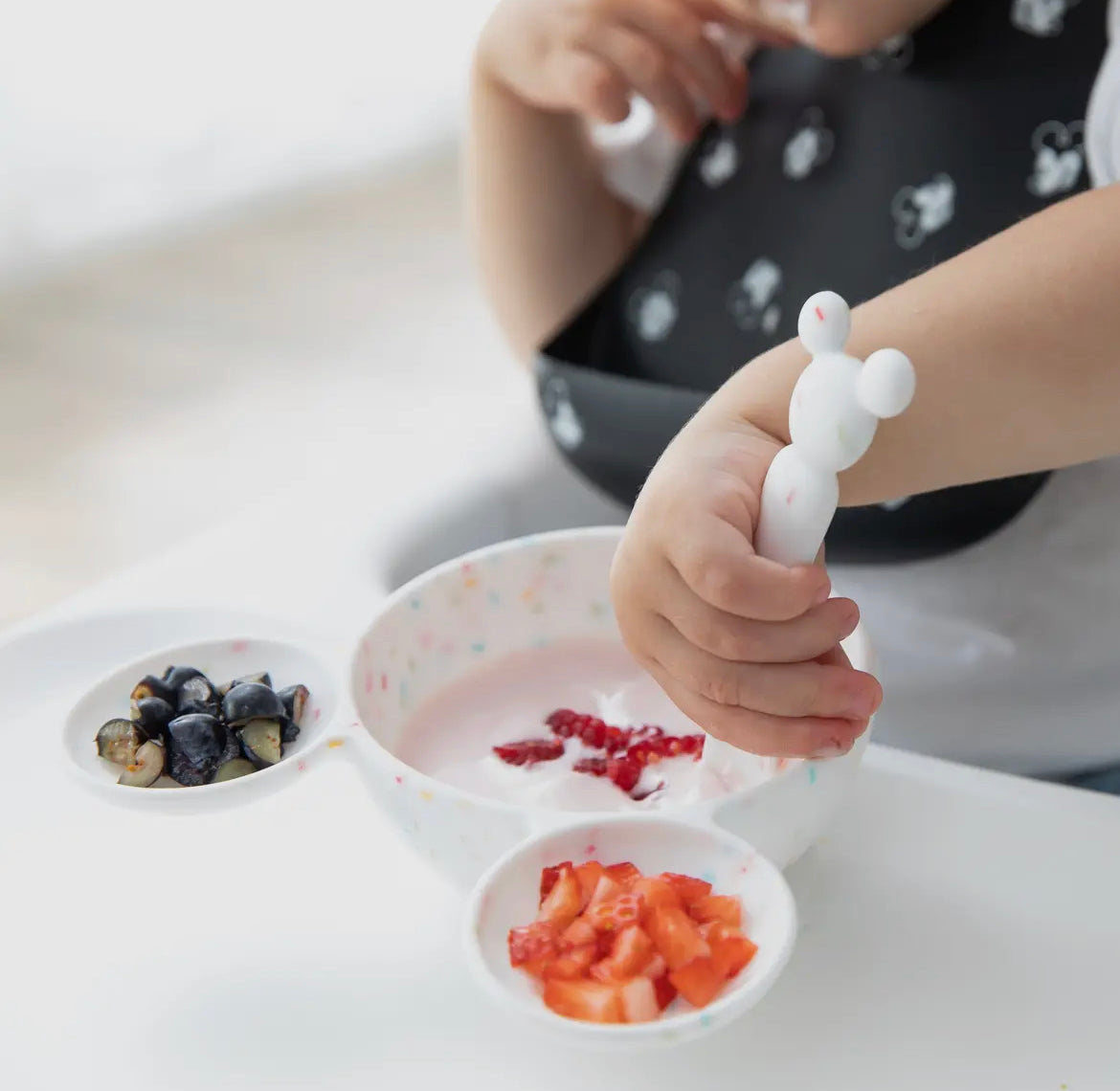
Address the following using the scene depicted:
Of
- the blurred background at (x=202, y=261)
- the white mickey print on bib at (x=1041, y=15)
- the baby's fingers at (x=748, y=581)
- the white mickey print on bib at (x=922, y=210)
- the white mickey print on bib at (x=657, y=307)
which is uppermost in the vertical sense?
the white mickey print on bib at (x=1041, y=15)

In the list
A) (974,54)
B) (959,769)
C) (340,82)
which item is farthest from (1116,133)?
(340,82)

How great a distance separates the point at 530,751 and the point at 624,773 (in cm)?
5

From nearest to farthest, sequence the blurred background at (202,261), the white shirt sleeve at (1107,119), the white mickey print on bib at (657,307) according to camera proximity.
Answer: the white shirt sleeve at (1107,119) < the white mickey print on bib at (657,307) < the blurred background at (202,261)

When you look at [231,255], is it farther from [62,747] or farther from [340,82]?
[62,747]

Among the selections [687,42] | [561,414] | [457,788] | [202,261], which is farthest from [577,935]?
[202,261]

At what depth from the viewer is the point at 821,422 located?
42cm

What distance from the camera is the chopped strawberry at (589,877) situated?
17.1 inches

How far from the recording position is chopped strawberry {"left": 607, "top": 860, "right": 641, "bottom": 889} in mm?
439

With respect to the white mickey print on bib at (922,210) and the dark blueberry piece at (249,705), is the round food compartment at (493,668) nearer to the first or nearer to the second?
the dark blueberry piece at (249,705)

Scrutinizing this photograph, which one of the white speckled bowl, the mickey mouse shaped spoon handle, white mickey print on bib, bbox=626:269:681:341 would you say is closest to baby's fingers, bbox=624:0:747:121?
white mickey print on bib, bbox=626:269:681:341

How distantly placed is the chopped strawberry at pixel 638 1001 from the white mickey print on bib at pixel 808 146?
1.86ft

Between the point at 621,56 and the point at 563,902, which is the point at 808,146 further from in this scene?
the point at 563,902

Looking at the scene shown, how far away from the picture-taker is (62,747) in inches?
20.4

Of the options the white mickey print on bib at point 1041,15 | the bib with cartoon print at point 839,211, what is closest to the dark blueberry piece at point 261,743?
the bib with cartoon print at point 839,211
